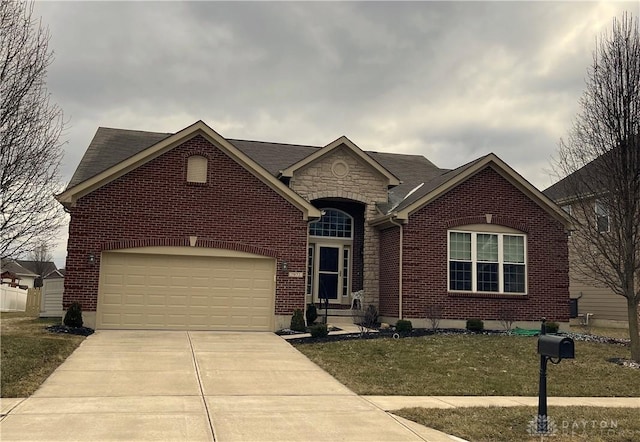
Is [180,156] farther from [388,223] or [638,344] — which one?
[638,344]

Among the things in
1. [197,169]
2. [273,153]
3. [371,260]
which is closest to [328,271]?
[371,260]

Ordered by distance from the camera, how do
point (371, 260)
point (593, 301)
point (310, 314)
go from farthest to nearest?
point (593, 301)
point (371, 260)
point (310, 314)

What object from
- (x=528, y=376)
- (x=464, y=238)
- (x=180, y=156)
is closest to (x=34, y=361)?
(x=180, y=156)

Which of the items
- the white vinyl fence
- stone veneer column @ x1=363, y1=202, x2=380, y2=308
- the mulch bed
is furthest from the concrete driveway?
the white vinyl fence

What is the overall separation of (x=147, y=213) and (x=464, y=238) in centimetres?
984

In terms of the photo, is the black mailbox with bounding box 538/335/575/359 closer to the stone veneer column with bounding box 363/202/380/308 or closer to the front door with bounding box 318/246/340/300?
the stone veneer column with bounding box 363/202/380/308

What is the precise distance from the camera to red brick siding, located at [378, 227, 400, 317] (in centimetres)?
1862

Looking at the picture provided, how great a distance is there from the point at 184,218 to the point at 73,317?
13.0 feet

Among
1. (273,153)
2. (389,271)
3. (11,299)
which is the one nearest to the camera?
(389,271)

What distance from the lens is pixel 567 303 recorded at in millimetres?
19297

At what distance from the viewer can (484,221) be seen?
18812 millimetres

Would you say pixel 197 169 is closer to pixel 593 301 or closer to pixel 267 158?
pixel 267 158

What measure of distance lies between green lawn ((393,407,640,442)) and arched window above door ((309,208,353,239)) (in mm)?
12582

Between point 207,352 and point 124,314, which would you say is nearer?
point 207,352
